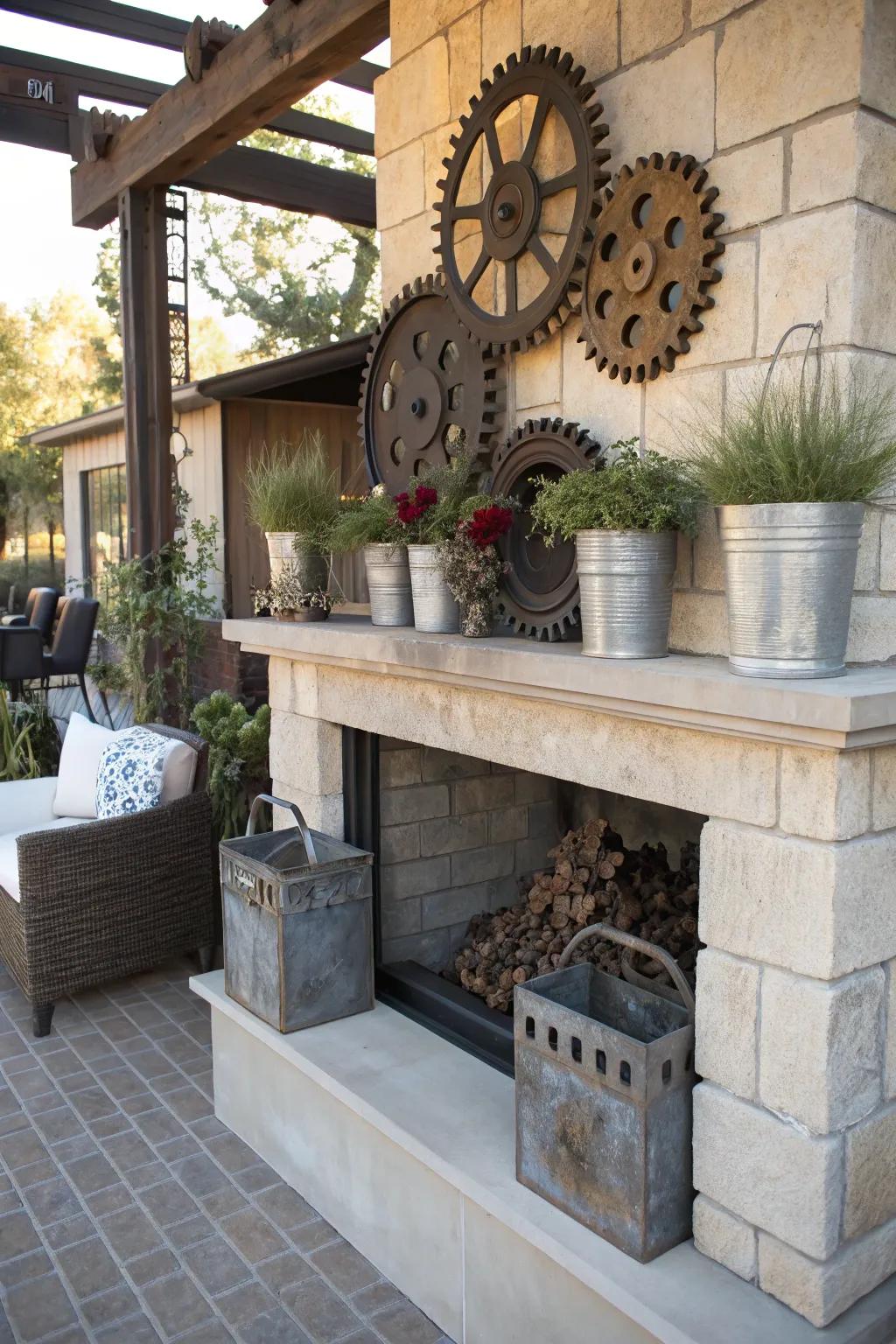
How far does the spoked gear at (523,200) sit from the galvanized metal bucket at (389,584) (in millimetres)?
563

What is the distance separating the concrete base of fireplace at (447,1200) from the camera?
177 cm

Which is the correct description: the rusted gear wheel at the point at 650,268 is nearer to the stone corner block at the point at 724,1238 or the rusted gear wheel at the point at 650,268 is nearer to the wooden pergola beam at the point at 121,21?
the stone corner block at the point at 724,1238

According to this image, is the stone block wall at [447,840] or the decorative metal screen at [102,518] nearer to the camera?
the stone block wall at [447,840]

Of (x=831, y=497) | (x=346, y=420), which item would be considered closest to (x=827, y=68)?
(x=831, y=497)

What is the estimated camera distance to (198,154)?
191 inches

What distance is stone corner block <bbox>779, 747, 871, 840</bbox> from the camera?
64.2 inches

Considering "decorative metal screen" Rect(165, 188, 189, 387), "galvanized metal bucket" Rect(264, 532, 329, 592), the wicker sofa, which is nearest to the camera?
"galvanized metal bucket" Rect(264, 532, 329, 592)

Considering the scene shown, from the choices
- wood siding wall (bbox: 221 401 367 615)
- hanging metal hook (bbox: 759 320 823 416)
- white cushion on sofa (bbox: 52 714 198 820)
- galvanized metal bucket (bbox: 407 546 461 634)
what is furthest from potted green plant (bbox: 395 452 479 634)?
wood siding wall (bbox: 221 401 367 615)

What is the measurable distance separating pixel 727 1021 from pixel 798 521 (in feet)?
2.77

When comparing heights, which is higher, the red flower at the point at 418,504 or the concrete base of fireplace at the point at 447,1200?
the red flower at the point at 418,504

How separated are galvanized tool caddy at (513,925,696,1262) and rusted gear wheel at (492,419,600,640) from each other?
66cm

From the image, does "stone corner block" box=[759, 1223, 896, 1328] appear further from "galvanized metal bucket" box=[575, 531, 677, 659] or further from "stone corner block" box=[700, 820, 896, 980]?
"galvanized metal bucket" box=[575, 531, 677, 659]

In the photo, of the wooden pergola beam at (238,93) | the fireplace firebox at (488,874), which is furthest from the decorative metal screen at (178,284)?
the fireplace firebox at (488,874)

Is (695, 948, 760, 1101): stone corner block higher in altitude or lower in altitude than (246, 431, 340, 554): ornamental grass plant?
lower
